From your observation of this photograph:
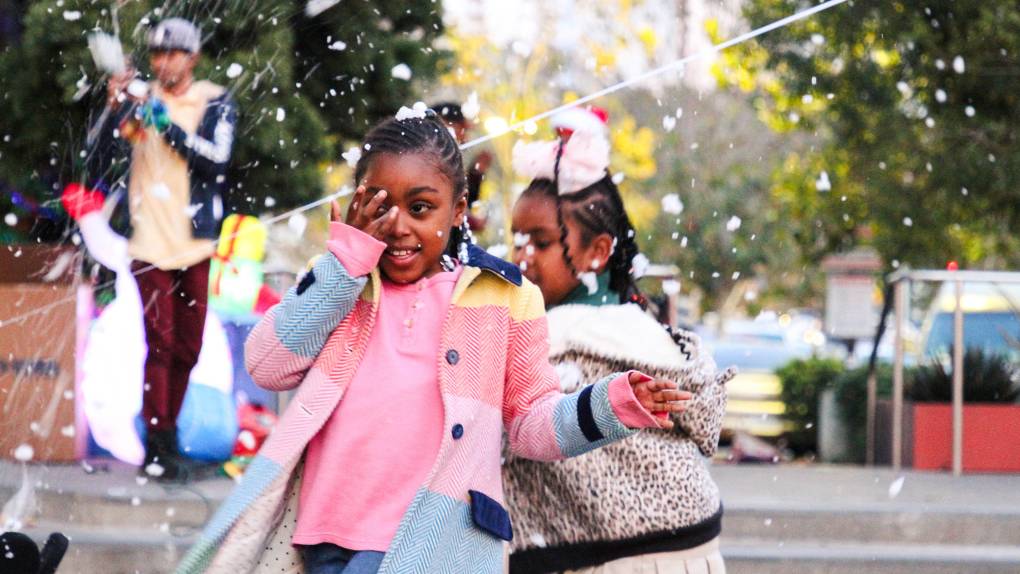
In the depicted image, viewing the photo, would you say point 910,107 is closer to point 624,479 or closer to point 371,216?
point 624,479

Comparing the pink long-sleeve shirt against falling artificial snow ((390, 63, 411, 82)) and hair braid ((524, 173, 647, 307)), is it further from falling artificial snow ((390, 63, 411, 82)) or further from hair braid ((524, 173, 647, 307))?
falling artificial snow ((390, 63, 411, 82))

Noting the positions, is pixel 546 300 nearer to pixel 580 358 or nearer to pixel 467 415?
pixel 580 358

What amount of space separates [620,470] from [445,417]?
0.72m

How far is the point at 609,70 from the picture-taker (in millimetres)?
16875

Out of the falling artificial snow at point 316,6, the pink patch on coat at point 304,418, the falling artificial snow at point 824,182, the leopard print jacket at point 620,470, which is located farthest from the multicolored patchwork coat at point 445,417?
the falling artificial snow at point 316,6

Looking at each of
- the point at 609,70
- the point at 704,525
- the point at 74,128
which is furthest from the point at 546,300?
the point at 609,70

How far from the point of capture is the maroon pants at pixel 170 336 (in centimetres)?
507

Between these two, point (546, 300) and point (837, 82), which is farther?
point (837, 82)

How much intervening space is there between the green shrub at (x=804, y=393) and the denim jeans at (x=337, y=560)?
839cm

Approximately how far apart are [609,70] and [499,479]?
14675 millimetres

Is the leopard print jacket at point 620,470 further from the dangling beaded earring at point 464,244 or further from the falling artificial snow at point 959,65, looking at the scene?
the falling artificial snow at point 959,65

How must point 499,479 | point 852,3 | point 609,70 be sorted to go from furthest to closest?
1. point 609,70
2. point 852,3
3. point 499,479

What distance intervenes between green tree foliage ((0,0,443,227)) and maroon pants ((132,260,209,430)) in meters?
0.56

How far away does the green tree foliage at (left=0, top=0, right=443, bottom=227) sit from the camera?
4957mm
